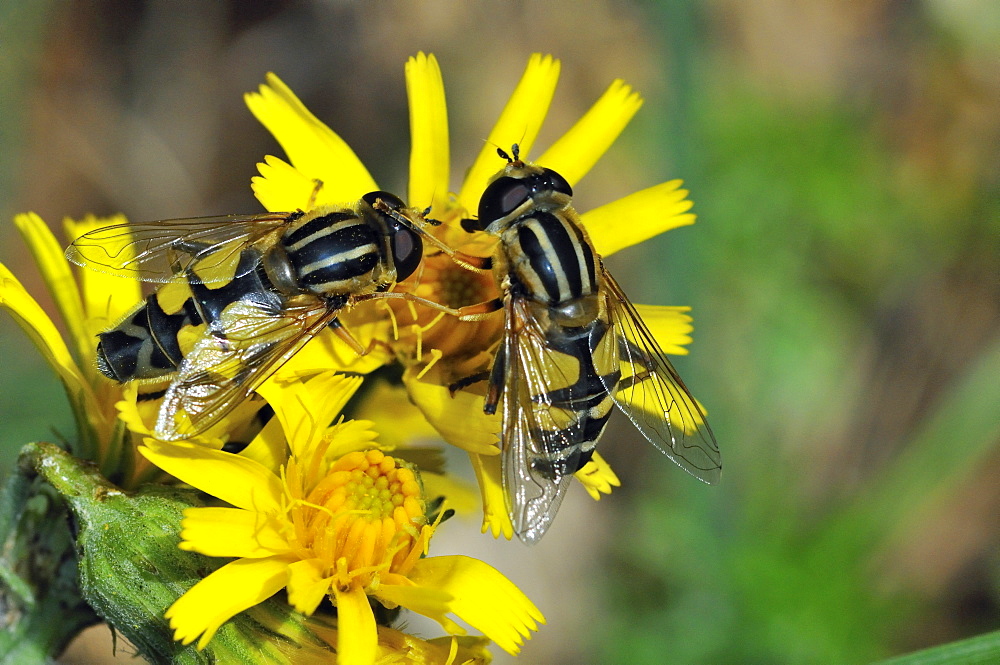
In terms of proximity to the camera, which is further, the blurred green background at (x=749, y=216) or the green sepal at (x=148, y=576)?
the blurred green background at (x=749, y=216)

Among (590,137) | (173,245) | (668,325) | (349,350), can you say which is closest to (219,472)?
(349,350)

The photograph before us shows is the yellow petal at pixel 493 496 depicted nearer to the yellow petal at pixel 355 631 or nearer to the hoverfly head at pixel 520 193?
the yellow petal at pixel 355 631

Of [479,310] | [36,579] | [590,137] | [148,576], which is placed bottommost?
[36,579]

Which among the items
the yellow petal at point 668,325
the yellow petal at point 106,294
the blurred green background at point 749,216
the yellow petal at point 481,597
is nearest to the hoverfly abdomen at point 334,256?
the yellow petal at point 106,294

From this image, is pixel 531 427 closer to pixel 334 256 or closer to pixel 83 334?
pixel 334 256

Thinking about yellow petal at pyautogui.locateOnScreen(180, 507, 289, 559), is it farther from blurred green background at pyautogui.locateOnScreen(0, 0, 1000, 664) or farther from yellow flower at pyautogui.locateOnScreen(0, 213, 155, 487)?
blurred green background at pyautogui.locateOnScreen(0, 0, 1000, 664)

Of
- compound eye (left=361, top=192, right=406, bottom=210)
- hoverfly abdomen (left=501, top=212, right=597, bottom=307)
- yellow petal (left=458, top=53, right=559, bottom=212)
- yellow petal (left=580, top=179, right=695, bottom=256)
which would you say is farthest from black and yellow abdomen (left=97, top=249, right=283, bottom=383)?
yellow petal (left=580, top=179, right=695, bottom=256)
